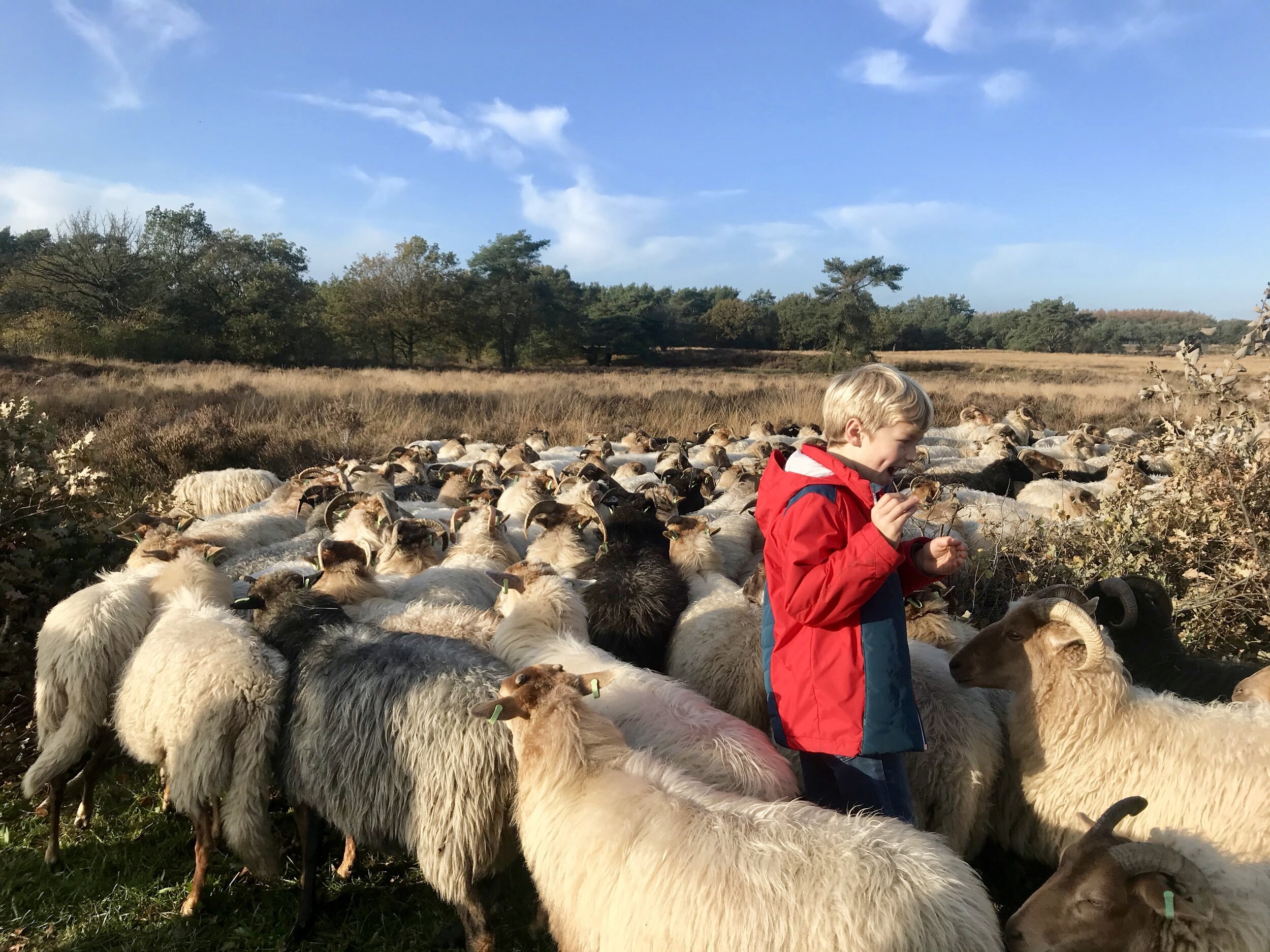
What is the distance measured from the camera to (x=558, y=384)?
85.3 ft

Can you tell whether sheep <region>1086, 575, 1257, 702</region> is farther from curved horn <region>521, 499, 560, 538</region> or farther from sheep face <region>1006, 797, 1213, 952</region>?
curved horn <region>521, 499, 560, 538</region>

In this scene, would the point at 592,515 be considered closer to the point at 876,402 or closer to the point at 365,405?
the point at 876,402

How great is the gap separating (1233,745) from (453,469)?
8478 millimetres

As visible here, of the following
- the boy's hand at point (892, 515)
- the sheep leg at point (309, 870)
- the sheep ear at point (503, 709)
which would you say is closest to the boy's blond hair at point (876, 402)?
the boy's hand at point (892, 515)

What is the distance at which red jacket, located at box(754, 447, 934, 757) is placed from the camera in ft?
8.36

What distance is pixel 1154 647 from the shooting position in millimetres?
4180

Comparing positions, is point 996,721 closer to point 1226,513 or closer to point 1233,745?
point 1233,745

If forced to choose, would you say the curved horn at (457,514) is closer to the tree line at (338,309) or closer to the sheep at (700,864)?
the sheep at (700,864)

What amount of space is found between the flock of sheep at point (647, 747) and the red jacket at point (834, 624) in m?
0.36

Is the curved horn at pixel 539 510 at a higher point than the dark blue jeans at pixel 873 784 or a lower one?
higher

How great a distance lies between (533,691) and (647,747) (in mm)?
556

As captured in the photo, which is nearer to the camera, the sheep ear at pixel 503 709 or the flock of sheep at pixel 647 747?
the flock of sheep at pixel 647 747

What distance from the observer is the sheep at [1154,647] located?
395 centimetres

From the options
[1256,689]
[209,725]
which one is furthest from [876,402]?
[209,725]
